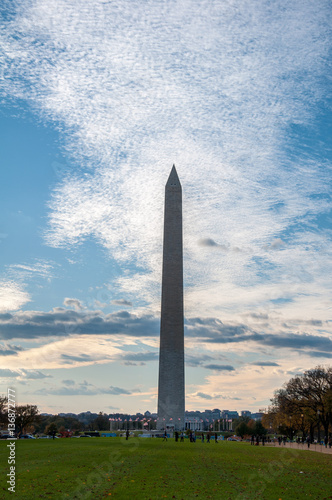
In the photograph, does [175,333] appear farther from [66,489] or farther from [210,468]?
[66,489]

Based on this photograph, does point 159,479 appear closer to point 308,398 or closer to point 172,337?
point 172,337

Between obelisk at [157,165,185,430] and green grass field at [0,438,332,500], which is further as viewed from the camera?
obelisk at [157,165,185,430]

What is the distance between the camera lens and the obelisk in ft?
224

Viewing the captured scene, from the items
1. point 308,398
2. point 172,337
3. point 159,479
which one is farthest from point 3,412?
point 159,479

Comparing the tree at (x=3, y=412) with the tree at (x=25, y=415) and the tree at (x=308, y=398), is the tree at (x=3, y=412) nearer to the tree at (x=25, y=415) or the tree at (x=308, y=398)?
the tree at (x=25, y=415)

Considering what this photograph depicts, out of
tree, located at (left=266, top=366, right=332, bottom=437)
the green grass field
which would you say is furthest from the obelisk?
the green grass field

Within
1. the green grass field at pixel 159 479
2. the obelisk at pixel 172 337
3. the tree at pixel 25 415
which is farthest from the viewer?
the tree at pixel 25 415

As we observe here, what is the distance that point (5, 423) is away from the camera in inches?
2901

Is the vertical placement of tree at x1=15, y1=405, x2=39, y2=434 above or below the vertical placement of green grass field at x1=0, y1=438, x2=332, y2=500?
below

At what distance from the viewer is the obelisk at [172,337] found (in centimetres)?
6831

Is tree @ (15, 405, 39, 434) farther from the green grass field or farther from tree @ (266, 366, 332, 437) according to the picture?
the green grass field

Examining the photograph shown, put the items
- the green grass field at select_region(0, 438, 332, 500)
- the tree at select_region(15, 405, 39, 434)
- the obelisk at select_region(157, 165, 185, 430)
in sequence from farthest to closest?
the tree at select_region(15, 405, 39, 434), the obelisk at select_region(157, 165, 185, 430), the green grass field at select_region(0, 438, 332, 500)

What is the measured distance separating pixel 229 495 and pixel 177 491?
176cm

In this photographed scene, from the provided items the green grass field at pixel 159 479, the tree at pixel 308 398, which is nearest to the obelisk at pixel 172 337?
the tree at pixel 308 398
